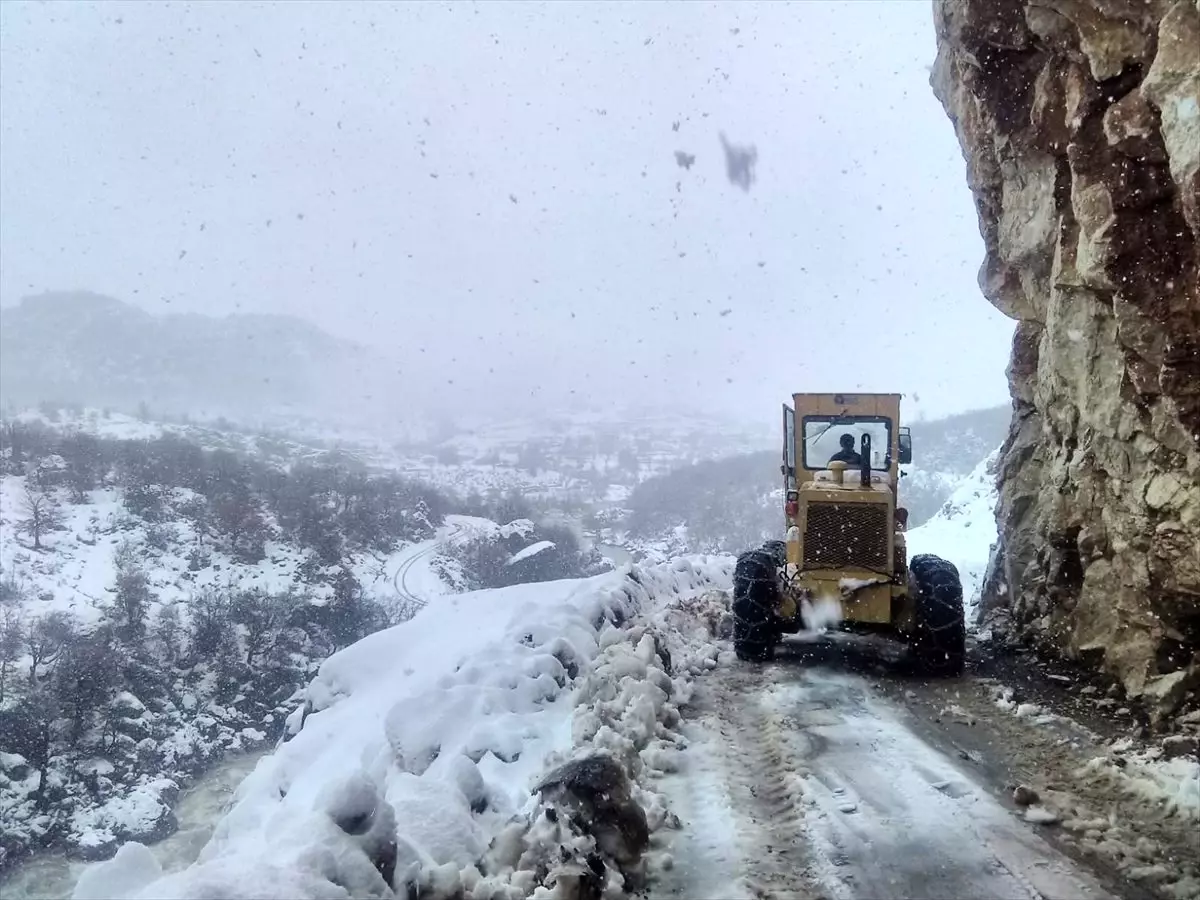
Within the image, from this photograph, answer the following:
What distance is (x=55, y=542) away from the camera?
5228cm

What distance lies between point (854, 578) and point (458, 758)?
5081 mm

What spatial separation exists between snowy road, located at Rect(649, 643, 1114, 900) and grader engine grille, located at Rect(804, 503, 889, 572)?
191cm

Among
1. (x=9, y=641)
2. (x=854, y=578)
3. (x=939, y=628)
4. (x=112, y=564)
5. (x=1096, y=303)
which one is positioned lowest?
(x=9, y=641)

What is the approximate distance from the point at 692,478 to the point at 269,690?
4664 centimetres

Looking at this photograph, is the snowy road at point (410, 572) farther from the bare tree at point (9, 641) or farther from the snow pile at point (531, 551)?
the bare tree at point (9, 641)

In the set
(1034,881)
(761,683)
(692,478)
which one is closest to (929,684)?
(761,683)

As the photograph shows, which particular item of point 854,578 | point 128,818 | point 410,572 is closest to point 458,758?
point 854,578

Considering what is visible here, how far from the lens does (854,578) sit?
803 cm

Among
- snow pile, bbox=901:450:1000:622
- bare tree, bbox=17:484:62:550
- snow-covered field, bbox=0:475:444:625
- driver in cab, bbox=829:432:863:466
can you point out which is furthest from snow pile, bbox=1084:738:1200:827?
bare tree, bbox=17:484:62:550

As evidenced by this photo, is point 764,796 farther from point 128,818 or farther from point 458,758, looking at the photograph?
point 128,818

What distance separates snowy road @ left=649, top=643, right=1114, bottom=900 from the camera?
142 inches

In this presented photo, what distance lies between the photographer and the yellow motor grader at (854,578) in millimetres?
7723

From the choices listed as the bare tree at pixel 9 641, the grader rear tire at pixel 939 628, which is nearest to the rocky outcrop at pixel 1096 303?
the grader rear tire at pixel 939 628

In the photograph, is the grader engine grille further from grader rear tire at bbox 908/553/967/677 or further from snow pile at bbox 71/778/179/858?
snow pile at bbox 71/778/179/858
